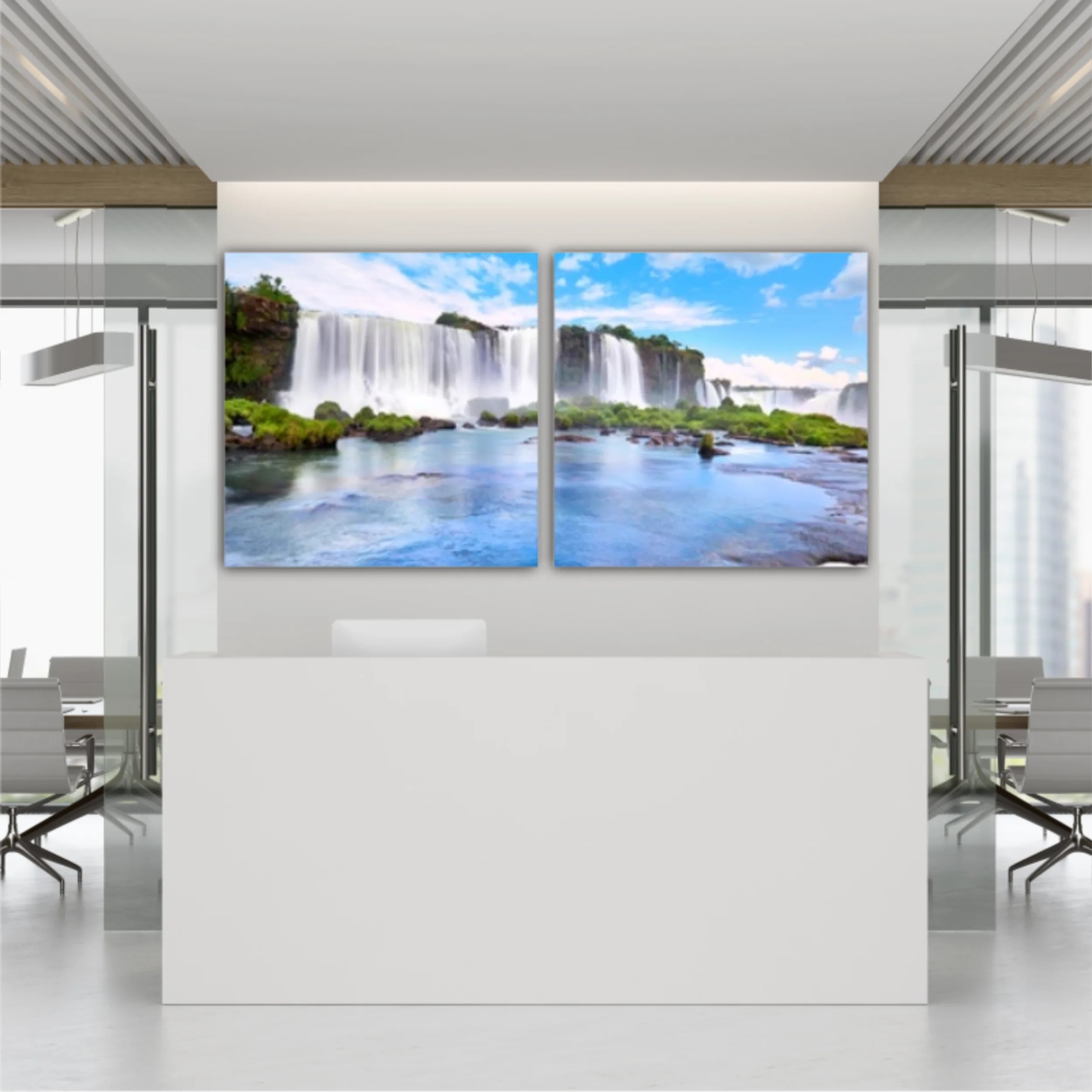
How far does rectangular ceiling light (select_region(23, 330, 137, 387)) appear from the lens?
5527 mm

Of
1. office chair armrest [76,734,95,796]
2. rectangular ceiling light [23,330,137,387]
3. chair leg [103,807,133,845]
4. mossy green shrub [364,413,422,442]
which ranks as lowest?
chair leg [103,807,133,845]

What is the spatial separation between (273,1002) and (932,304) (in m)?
4.13

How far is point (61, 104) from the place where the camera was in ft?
17.7

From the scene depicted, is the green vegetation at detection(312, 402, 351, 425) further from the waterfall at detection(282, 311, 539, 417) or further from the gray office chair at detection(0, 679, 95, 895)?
the gray office chair at detection(0, 679, 95, 895)

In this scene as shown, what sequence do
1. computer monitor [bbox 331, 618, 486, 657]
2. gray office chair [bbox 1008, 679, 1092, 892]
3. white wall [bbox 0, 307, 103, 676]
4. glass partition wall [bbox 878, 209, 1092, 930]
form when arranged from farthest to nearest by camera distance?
white wall [bbox 0, 307, 103, 676] → gray office chair [bbox 1008, 679, 1092, 892] → glass partition wall [bbox 878, 209, 1092, 930] → computer monitor [bbox 331, 618, 486, 657]

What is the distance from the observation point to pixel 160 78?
184 inches

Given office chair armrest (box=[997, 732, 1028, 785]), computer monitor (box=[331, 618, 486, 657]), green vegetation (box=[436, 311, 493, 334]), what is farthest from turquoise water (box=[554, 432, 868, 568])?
computer monitor (box=[331, 618, 486, 657])

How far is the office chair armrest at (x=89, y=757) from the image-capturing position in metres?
6.39

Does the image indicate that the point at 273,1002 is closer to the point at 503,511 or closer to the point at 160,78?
the point at 503,511

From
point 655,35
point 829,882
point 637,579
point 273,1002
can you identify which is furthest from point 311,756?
point 655,35

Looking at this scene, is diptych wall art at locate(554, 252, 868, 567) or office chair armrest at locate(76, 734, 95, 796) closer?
diptych wall art at locate(554, 252, 868, 567)

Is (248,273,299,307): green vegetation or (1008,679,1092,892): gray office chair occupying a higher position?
(248,273,299,307): green vegetation

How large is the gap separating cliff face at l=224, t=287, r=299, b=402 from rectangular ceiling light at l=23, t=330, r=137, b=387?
559 mm

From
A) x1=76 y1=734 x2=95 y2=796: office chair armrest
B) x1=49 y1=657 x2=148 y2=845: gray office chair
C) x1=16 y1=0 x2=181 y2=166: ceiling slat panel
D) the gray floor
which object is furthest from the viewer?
x1=49 y1=657 x2=148 y2=845: gray office chair
